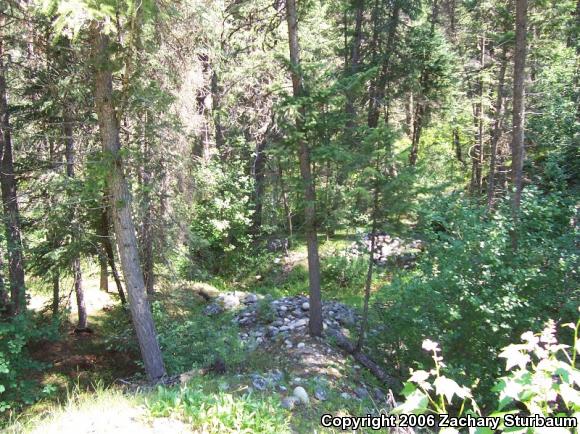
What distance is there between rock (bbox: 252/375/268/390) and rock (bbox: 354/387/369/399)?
2031mm

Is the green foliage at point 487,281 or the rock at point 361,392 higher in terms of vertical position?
the green foliage at point 487,281

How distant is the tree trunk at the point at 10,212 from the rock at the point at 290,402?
17.8 feet

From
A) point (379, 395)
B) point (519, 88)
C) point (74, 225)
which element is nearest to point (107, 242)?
point (74, 225)

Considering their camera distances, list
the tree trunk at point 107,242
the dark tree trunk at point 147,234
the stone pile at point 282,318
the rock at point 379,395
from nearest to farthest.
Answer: the rock at point 379,395 → the dark tree trunk at point 147,234 → the tree trunk at point 107,242 → the stone pile at point 282,318

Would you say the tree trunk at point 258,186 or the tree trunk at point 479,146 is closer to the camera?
the tree trunk at point 258,186

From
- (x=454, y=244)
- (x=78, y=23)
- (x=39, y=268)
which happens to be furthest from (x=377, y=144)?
(x=39, y=268)

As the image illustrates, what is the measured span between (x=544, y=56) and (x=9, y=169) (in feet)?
63.3

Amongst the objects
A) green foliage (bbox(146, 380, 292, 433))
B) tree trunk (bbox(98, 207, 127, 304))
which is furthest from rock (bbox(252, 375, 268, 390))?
tree trunk (bbox(98, 207, 127, 304))

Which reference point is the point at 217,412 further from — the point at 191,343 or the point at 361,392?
the point at 191,343

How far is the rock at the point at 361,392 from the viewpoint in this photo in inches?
318

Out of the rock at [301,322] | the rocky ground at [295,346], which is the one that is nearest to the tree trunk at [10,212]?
the rocky ground at [295,346]

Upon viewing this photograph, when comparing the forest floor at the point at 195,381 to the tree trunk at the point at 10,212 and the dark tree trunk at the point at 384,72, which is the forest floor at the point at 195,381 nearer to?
the tree trunk at the point at 10,212

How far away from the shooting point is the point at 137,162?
8688mm

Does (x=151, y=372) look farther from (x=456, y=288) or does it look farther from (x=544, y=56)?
(x=544, y=56)
